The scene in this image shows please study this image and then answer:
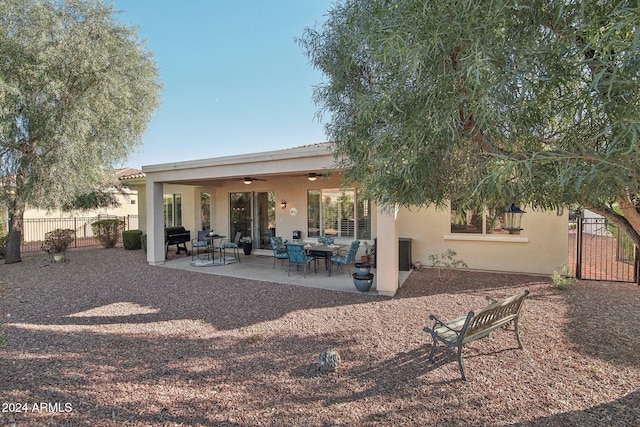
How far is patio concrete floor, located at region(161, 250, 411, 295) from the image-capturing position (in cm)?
793

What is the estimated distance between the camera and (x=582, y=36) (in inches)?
86.4

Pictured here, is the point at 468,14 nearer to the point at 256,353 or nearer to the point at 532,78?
the point at 532,78

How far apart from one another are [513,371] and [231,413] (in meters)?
3.12

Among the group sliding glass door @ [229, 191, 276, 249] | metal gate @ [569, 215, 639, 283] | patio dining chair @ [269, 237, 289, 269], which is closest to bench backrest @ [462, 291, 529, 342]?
metal gate @ [569, 215, 639, 283]

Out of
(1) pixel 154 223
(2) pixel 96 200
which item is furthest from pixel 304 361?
(2) pixel 96 200

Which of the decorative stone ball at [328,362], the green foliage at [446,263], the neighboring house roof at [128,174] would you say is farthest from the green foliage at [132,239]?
the decorative stone ball at [328,362]

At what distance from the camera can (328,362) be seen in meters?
3.76

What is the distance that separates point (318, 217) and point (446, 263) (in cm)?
461

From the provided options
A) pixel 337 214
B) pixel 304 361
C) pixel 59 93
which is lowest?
pixel 304 361

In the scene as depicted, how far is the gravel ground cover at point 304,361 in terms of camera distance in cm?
292

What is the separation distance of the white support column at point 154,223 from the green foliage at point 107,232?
610 cm

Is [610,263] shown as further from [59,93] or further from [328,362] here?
[59,93]

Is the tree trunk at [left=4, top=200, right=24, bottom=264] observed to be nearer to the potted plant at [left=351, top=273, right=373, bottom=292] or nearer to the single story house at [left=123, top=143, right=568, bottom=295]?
the single story house at [left=123, top=143, right=568, bottom=295]

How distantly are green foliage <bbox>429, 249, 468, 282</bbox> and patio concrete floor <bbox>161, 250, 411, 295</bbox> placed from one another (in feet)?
2.76
